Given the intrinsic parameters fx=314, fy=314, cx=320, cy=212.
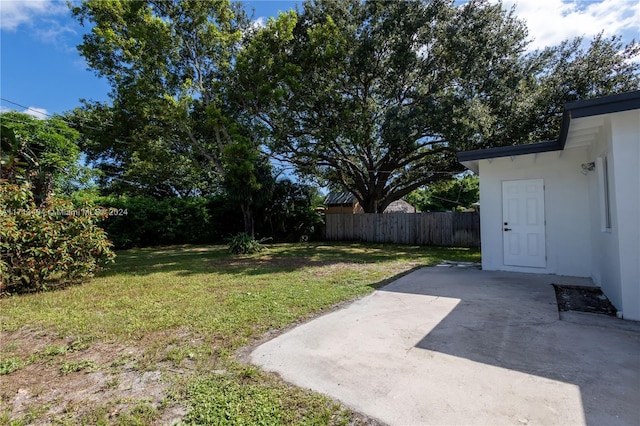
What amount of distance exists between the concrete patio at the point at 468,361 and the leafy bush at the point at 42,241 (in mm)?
4801

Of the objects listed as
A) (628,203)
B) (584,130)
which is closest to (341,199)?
(584,130)

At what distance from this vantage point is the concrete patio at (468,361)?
2.04 m

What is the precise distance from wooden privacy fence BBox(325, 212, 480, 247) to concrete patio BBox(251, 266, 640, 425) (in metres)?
8.64

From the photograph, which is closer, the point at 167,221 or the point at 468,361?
the point at 468,361

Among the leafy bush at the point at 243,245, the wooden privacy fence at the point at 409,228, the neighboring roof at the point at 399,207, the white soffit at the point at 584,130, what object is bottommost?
the leafy bush at the point at 243,245

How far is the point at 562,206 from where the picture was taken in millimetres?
6285

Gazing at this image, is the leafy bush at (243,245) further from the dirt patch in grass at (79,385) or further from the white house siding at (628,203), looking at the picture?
the white house siding at (628,203)

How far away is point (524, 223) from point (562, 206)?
2.39 feet

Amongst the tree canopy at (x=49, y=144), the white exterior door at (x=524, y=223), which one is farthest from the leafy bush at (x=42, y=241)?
the white exterior door at (x=524, y=223)

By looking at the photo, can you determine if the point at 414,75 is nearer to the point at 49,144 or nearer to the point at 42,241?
the point at 42,241

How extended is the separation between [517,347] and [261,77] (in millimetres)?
10647

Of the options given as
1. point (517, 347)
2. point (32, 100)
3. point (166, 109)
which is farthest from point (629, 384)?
point (32, 100)

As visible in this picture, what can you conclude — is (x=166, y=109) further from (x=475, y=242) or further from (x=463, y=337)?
(x=475, y=242)

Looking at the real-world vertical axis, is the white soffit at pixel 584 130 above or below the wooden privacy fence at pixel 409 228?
above
